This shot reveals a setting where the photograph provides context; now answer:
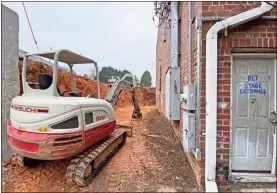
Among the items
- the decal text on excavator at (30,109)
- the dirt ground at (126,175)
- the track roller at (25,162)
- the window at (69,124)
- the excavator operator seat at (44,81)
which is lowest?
the dirt ground at (126,175)

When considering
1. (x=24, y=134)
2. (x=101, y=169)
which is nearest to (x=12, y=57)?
(x=24, y=134)

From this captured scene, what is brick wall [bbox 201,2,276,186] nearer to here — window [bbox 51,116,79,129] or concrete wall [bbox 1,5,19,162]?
window [bbox 51,116,79,129]

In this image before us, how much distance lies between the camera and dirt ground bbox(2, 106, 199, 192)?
337 cm

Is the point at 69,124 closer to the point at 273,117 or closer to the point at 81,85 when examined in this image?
the point at 273,117

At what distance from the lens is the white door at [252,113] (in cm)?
321

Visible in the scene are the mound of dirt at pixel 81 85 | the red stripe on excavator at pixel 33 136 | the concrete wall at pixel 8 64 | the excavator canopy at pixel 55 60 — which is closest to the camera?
the red stripe on excavator at pixel 33 136

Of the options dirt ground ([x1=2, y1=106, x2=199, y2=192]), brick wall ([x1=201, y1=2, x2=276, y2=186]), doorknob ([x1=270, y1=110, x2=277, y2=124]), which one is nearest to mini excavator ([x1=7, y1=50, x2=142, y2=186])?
dirt ground ([x1=2, y1=106, x2=199, y2=192])

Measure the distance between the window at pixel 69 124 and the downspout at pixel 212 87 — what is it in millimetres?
2139

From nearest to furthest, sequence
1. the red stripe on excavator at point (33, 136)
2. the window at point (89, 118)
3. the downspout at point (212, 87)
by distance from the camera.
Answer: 1. the downspout at point (212, 87)
2. the red stripe on excavator at point (33, 136)
3. the window at point (89, 118)

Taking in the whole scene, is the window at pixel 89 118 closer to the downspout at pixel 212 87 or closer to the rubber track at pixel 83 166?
the rubber track at pixel 83 166

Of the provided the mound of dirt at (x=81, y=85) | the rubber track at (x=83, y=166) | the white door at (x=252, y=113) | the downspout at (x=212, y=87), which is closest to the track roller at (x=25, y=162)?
the rubber track at (x=83, y=166)

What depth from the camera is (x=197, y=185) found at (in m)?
3.35

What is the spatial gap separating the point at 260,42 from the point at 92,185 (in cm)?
354

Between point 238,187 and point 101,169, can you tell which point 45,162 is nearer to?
point 101,169
